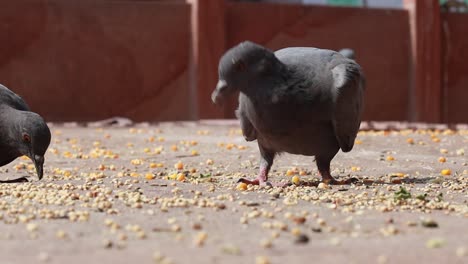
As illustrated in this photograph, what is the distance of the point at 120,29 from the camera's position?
36.6 ft

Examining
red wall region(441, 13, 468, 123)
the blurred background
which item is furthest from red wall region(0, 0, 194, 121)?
red wall region(441, 13, 468, 123)

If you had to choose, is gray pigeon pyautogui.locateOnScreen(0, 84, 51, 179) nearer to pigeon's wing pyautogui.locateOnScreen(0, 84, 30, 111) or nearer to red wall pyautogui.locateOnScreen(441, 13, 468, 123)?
pigeon's wing pyautogui.locateOnScreen(0, 84, 30, 111)

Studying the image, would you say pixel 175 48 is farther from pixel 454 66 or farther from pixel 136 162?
pixel 136 162

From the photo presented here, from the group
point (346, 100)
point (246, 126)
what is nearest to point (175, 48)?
point (246, 126)

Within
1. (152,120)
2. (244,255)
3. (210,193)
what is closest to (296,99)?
(210,193)

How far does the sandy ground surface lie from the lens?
3023mm

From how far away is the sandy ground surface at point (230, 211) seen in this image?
3.02 meters

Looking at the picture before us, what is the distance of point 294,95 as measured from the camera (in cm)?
468

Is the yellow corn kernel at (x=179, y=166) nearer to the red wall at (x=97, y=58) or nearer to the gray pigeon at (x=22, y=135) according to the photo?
the gray pigeon at (x=22, y=135)

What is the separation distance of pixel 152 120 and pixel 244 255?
8497mm

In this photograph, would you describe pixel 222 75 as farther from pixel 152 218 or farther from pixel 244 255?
pixel 244 255

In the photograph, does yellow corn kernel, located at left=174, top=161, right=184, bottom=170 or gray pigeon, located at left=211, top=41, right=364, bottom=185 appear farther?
yellow corn kernel, located at left=174, top=161, right=184, bottom=170

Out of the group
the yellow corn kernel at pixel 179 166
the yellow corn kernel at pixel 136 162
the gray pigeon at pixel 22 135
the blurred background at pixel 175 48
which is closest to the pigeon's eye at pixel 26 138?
the gray pigeon at pixel 22 135

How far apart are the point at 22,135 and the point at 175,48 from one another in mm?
6458
